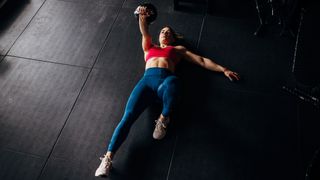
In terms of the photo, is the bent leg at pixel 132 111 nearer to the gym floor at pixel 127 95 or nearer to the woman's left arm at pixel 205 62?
the gym floor at pixel 127 95

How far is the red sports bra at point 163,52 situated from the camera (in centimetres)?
365

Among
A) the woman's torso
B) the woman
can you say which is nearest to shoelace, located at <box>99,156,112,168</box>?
the woman

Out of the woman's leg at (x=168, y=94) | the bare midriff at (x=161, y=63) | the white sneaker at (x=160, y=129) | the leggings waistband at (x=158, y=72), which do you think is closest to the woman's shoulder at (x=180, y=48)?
the bare midriff at (x=161, y=63)

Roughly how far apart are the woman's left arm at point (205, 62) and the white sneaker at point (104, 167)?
1.44 metres

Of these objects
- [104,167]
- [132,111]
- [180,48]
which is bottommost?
[104,167]

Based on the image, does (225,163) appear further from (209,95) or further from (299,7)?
(299,7)

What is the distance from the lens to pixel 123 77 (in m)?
3.87

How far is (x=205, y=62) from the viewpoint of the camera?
3.72 m

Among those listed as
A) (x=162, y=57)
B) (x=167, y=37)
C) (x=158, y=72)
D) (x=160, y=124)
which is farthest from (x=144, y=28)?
(x=160, y=124)

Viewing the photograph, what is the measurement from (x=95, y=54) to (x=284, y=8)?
237 centimetres

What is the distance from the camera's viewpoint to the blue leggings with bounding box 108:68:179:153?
3178 millimetres

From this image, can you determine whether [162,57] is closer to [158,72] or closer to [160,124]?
[158,72]

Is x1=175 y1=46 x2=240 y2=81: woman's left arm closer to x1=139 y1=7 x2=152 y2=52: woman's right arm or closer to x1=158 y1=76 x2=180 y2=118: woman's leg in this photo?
x1=139 y1=7 x2=152 y2=52: woman's right arm

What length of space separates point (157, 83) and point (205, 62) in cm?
67
